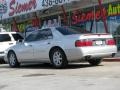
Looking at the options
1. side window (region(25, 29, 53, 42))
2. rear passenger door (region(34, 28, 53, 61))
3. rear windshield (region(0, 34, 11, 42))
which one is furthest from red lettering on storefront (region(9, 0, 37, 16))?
rear passenger door (region(34, 28, 53, 61))

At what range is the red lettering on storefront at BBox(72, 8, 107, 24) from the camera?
21641 millimetres

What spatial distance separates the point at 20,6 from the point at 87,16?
434cm

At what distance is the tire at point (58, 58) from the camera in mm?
15438

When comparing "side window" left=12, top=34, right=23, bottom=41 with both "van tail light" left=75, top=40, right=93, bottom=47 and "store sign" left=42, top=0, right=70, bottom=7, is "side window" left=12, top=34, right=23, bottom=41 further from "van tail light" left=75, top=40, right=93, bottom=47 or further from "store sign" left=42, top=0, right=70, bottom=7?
"van tail light" left=75, top=40, right=93, bottom=47

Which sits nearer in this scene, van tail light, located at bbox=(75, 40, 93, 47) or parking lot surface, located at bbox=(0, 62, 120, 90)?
parking lot surface, located at bbox=(0, 62, 120, 90)

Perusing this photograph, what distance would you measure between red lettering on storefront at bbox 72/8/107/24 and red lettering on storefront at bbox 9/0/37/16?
2176 millimetres

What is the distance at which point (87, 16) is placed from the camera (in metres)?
23.0

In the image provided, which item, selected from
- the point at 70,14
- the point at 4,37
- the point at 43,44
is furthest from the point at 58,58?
the point at 70,14

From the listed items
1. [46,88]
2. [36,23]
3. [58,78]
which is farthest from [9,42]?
[46,88]

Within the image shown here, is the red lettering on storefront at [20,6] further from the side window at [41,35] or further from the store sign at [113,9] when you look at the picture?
the side window at [41,35]

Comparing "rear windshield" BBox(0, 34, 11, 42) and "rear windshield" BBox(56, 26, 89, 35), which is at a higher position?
"rear windshield" BBox(56, 26, 89, 35)

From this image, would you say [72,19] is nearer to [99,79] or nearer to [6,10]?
[6,10]

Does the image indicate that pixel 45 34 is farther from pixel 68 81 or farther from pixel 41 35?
pixel 68 81

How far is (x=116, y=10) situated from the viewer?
21125 mm
